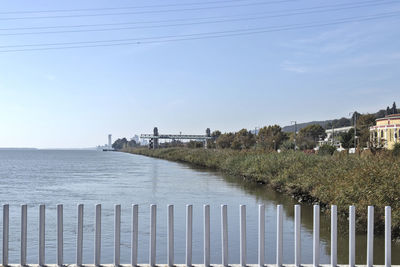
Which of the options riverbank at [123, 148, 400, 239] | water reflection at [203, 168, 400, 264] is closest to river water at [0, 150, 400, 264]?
water reflection at [203, 168, 400, 264]

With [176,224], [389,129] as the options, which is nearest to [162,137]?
[389,129]

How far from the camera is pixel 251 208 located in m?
19.3

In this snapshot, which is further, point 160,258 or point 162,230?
point 162,230

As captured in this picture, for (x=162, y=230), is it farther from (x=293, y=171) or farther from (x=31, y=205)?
(x=293, y=171)

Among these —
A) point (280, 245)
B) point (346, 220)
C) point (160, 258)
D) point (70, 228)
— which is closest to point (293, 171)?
point (346, 220)

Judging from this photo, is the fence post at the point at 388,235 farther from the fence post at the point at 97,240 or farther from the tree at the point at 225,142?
the tree at the point at 225,142

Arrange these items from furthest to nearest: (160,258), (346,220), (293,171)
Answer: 1. (293,171)
2. (346,220)
3. (160,258)

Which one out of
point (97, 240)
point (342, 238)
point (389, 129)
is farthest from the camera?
point (389, 129)

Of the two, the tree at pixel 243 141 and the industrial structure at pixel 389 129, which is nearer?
the industrial structure at pixel 389 129

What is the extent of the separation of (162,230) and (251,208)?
6.04m

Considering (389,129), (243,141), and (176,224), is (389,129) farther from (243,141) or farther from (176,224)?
(176,224)

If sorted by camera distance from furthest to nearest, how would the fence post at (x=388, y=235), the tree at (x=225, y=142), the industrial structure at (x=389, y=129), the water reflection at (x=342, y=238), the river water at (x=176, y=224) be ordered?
1. the tree at (x=225, y=142)
2. the industrial structure at (x=389, y=129)
3. the river water at (x=176, y=224)
4. the water reflection at (x=342, y=238)
5. the fence post at (x=388, y=235)

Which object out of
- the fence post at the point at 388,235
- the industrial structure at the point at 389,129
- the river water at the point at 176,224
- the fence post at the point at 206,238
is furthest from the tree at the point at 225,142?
the fence post at the point at 206,238

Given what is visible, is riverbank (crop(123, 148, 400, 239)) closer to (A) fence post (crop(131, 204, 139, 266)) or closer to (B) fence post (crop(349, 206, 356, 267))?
(B) fence post (crop(349, 206, 356, 267))
